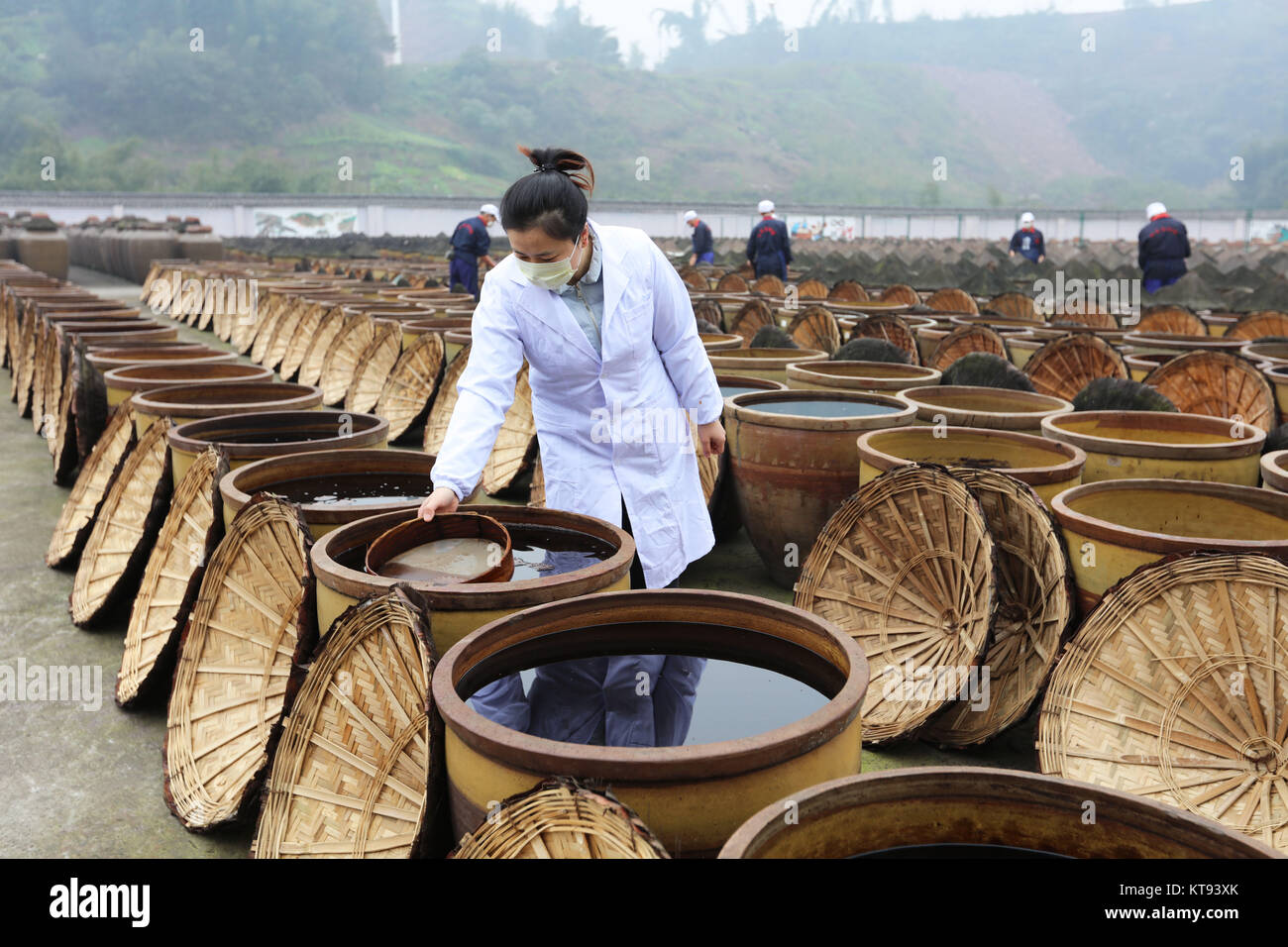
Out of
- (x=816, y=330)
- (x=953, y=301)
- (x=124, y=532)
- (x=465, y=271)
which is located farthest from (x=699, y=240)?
(x=124, y=532)

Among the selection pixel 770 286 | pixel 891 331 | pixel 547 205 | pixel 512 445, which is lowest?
pixel 512 445

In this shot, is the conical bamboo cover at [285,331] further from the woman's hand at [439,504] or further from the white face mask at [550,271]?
the woman's hand at [439,504]

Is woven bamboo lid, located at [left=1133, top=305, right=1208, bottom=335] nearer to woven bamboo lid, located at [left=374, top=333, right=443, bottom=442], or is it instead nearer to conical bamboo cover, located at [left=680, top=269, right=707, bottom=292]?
woven bamboo lid, located at [left=374, top=333, right=443, bottom=442]

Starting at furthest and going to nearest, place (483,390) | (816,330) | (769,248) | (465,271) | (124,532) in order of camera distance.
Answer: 1. (769,248)
2. (465,271)
3. (816,330)
4. (124,532)
5. (483,390)

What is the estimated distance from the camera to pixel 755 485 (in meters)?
4.70

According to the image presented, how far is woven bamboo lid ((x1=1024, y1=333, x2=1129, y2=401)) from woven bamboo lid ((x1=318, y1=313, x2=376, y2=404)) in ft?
18.3

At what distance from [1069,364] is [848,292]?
6.09m

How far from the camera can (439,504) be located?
8.92ft

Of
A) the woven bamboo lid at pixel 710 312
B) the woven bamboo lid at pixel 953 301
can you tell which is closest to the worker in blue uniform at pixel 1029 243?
the woven bamboo lid at pixel 953 301

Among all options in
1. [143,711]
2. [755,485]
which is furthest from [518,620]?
[755,485]

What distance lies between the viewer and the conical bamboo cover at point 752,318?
927cm

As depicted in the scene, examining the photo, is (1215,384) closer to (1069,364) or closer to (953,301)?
(1069,364)
